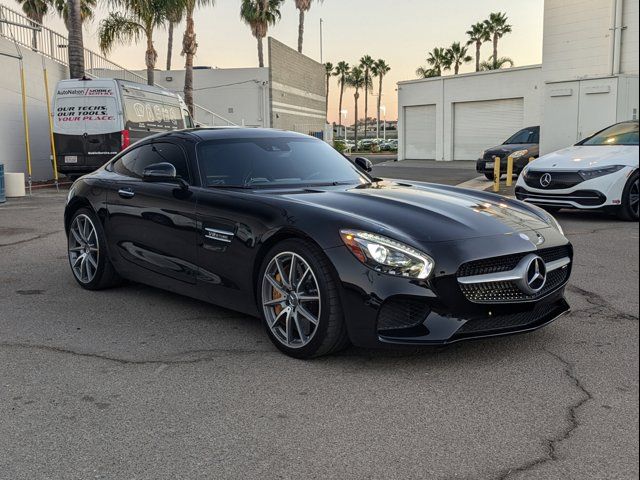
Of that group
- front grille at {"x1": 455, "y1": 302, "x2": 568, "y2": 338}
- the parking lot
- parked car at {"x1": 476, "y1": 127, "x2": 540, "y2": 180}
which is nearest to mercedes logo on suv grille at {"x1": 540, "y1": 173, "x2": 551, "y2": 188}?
the parking lot

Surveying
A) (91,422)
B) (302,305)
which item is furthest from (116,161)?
(91,422)

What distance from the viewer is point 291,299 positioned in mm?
4137

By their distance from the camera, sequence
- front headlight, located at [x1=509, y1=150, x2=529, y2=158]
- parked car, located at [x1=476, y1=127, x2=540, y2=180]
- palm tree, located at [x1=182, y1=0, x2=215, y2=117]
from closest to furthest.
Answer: parked car, located at [x1=476, y1=127, x2=540, y2=180]
front headlight, located at [x1=509, y1=150, x2=529, y2=158]
palm tree, located at [x1=182, y1=0, x2=215, y2=117]

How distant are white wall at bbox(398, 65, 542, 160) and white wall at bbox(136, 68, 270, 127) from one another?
8.30 m

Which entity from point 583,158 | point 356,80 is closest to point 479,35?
point 356,80

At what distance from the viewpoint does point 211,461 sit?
2879 millimetres

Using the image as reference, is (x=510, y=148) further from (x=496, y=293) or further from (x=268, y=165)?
(x=496, y=293)

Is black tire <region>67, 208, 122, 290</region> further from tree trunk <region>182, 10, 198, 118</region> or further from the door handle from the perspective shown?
tree trunk <region>182, 10, 198, 118</region>

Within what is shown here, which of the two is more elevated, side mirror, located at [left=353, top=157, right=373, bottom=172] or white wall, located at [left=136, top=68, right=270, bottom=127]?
white wall, located at [left=136, top=68, right=270, bottom=127]

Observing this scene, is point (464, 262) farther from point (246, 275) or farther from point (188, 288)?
point (188, 288)

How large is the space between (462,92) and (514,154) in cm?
1665

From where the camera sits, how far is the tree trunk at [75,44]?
67.8 ft

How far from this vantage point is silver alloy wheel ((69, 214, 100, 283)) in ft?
19.9

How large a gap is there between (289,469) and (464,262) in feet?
5.11
